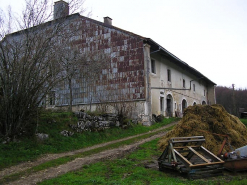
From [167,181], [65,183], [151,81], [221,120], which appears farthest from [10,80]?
[151,81]

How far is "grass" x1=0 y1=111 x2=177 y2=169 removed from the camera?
8.71m

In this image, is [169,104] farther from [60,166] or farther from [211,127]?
[60,166]

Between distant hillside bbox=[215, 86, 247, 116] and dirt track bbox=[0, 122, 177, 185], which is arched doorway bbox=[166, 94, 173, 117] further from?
distant hillside bbox=[215, 86, 247, 116]

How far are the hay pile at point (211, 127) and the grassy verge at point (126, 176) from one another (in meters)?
2.71

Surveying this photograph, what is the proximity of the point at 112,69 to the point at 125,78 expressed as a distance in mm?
1426

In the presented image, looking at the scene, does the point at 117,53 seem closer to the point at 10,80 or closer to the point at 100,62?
the point at 100,62

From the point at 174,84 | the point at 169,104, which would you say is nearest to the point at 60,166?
the point at 169,104

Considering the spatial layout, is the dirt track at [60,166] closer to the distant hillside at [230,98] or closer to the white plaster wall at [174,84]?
the white plaster wall at [174,84]

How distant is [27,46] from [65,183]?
5980mm

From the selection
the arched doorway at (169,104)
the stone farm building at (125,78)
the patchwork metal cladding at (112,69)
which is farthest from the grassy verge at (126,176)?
the arched doorway at (169,104)

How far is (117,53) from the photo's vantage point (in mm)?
19906

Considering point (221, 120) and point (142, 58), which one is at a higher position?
point (142, 58)

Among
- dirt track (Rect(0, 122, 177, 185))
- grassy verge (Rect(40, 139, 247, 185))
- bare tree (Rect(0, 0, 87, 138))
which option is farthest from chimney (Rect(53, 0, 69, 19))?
grassy verge (Rect(40, 139, 247, 185))

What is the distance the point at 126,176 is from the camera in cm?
660
